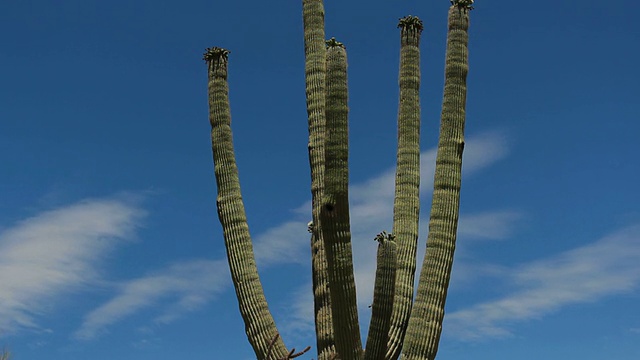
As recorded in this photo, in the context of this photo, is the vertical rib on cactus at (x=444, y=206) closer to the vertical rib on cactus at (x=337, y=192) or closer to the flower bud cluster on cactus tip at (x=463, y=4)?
the flower bud cluster on cactus tip at (x=463, y=4)

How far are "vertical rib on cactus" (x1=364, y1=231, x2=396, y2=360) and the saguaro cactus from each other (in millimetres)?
10

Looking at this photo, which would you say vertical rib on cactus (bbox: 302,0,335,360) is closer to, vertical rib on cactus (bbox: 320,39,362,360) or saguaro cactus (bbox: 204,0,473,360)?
saguaro cactus (bbox: 204,0,473,360)

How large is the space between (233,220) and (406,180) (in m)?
2.14

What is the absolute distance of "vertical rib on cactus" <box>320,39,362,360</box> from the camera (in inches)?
305

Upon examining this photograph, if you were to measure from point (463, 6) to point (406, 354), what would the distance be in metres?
4.23

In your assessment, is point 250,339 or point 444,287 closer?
point 444,287

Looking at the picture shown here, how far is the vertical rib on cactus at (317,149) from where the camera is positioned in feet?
31.8

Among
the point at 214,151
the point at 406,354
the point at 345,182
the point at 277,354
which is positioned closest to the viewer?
the point at 345,182

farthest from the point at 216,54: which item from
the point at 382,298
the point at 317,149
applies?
the point at 382,298

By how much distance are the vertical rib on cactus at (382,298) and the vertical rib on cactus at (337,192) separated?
0.82ft

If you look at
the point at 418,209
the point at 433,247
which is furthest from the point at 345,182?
the point at 418,209

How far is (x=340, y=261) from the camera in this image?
7.90 meters

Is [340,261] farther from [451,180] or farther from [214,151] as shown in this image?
[214,151]

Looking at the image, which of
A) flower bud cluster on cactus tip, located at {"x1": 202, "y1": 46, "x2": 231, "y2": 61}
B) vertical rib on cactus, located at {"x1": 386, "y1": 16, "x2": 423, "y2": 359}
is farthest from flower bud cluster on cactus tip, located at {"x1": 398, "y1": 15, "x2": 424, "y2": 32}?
flower bud cluster on cactus tip, located at {"x1": 202, "y1": 46, "x2": 231, "y2": 61}
